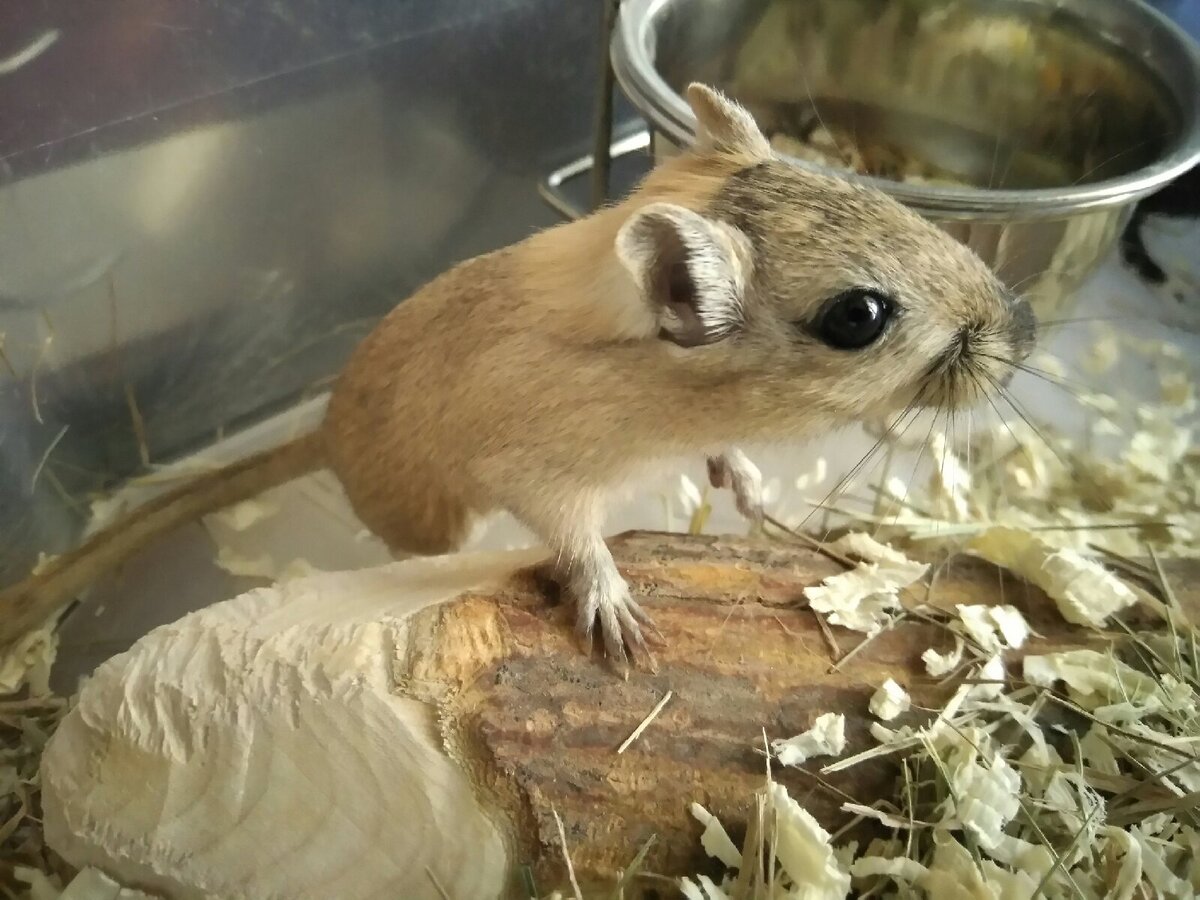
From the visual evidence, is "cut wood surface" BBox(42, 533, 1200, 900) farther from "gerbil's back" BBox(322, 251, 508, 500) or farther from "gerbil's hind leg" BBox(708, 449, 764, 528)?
"gerbil's hind leg" BBox(708, 449, 764, 528)

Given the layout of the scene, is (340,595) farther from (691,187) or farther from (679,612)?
(691,187)

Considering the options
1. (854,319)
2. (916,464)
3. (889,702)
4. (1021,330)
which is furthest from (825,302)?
(916,464)

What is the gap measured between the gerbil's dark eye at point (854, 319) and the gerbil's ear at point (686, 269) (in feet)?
0.39

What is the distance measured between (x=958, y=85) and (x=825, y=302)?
149 centimetres

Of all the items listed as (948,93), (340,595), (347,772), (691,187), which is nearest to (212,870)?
(347,772)

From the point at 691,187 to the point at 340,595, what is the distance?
818 millimetres

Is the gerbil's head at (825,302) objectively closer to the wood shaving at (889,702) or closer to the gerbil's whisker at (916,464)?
the gerbil's whisker at (916,464)

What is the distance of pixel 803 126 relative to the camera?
262 cm

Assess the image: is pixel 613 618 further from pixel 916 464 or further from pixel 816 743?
pixel 916 464

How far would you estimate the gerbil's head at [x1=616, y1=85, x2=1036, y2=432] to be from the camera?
4.46ft

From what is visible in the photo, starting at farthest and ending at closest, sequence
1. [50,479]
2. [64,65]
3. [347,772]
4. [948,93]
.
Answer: [948,93] < [50,479] < [64,65] < [347,772]

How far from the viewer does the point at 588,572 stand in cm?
154

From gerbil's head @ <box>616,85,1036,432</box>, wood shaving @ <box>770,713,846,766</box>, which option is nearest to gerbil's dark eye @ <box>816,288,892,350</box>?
gerbil's head @ <box>616,85,1036,432</box>

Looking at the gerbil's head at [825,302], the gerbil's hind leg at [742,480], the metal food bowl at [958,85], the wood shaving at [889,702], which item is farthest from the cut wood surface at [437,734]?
the metal food bowl at [958,85]
